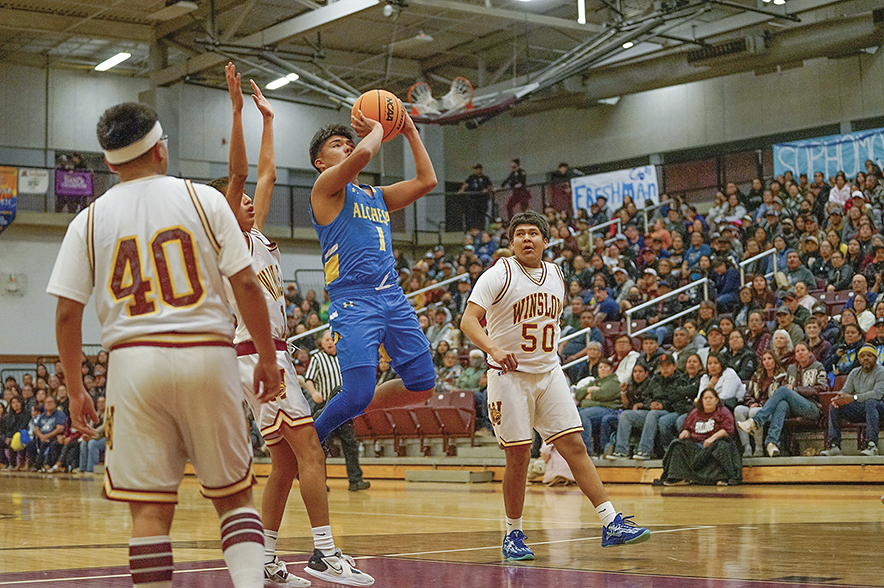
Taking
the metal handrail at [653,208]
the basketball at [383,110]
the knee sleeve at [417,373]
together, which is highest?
the metal handrail at [653,208]

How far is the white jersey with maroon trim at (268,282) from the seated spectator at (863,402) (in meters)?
7.70

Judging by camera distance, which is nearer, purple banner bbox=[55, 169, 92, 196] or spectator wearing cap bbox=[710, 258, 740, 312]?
spectator wearing cap bbox=[710, 258, 740, 312]

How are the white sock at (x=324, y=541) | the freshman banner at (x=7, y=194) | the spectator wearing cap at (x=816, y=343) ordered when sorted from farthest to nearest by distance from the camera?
the freshman banner at (x=7, y=194) → the spectator wearing cap at (x=816, y=343) → the white sock at (x=324, y=541)

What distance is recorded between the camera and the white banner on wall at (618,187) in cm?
2189

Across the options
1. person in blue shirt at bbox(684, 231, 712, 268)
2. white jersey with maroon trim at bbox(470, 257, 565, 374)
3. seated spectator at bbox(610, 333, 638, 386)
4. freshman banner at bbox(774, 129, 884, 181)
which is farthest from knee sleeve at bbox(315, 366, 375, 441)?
freshman banner at bbox(774, 129, 884, 181)

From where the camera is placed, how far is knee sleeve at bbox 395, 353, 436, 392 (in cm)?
510

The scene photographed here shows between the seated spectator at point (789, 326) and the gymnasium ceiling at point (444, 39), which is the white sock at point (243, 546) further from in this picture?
the gymnasium ceiling at point (444, 39)

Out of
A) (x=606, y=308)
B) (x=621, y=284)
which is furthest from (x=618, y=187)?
(x=606, y=308)

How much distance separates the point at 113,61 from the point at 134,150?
78.8ft

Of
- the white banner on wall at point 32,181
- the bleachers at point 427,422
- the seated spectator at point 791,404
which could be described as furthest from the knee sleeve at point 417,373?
the white banner on wall at point 32,181

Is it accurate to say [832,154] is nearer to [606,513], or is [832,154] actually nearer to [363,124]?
[606,513]

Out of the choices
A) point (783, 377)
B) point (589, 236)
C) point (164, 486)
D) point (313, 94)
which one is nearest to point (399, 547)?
point (164, 486)

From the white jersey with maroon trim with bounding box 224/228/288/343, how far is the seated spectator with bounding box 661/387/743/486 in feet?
23.7

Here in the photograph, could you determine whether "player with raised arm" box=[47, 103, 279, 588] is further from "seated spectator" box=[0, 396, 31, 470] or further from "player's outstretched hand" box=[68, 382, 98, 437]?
"seated spectator" box=[0, 396, 31, 470]
